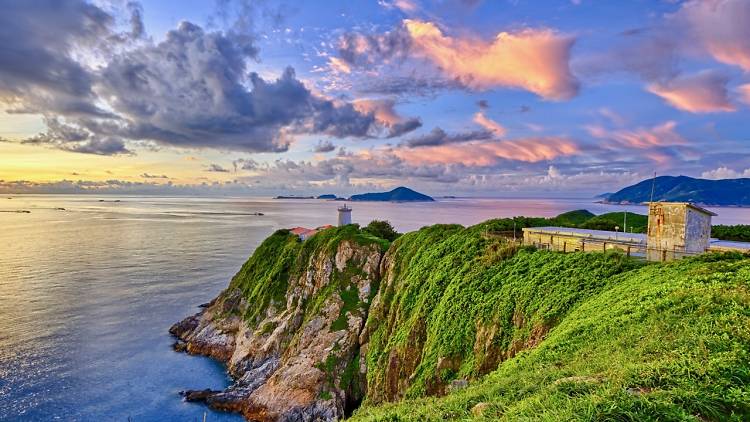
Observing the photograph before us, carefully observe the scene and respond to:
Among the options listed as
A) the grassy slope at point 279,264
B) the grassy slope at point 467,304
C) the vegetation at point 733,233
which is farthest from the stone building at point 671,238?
the grassy slope at point 279,264

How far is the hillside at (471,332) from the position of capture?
26.8ft

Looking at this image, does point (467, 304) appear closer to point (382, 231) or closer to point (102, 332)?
point (382, 231)

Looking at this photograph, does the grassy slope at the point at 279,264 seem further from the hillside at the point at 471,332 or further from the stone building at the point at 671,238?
the stone building at the point at 671,238

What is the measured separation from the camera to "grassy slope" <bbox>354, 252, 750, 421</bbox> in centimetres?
692

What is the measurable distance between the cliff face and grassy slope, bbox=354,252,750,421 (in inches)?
832

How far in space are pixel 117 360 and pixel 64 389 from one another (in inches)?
239

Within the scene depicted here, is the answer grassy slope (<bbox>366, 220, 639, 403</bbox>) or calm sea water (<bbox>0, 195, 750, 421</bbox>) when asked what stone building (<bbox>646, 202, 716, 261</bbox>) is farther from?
calm sea water (<bbox>0, 195, 750, 421</bbox>)

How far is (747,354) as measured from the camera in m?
8.40

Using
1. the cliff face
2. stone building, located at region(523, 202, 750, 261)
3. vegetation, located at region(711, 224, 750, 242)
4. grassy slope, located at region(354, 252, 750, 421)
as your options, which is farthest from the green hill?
grassy slope, located at region(354, 252, 750, 421)

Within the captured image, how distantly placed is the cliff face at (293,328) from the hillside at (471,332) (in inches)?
5.9

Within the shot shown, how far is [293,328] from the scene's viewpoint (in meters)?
40.3

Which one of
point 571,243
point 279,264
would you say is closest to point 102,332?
point 279,264

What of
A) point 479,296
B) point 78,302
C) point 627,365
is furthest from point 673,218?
point 78,302

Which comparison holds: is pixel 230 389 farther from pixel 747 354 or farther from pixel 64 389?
pixel 747 354
